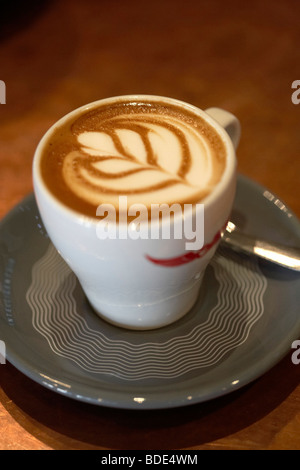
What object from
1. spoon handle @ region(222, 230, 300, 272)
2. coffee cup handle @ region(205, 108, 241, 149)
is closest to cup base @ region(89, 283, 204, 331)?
spoon handle @ region(222, 230, 300, 272)

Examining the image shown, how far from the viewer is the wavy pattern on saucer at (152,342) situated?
29.4 inches

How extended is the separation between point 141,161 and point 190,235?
13 cm

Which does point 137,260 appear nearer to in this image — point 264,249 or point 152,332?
point 152,332

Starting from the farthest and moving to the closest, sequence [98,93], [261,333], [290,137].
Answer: [98,93] → [290,137] → [261,333]

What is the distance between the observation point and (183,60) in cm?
140

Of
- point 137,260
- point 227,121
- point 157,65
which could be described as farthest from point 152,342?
point 157,65

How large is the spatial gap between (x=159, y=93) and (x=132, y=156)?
0.60 m

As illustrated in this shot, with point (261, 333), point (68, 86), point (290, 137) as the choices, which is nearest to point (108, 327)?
point (261, 333)

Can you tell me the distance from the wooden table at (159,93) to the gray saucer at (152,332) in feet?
0.15

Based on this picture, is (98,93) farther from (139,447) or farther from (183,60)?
(139,447)

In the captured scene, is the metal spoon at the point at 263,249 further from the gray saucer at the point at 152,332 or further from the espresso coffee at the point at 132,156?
the espresso coffee at the point at 132,156

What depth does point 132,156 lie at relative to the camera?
0.75 meters

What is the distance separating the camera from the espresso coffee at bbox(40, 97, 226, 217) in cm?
70

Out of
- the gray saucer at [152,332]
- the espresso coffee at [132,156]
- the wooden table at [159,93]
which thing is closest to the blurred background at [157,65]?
the wooden table at [159,93]
